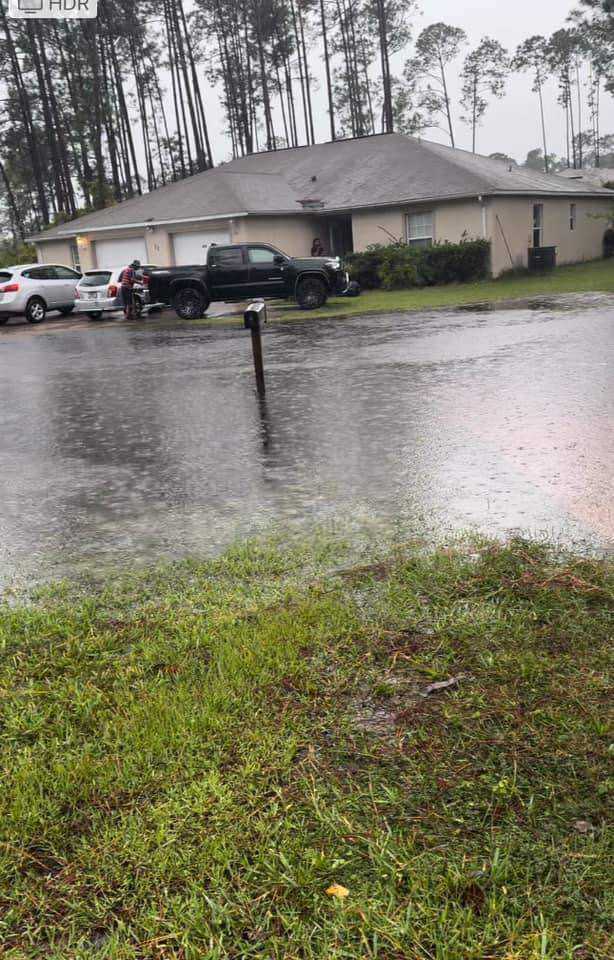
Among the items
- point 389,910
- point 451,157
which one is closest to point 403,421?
point 389,910

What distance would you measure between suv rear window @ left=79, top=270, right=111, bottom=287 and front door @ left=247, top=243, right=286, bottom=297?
17.3ft

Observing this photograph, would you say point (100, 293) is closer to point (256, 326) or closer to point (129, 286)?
point (129, 286)

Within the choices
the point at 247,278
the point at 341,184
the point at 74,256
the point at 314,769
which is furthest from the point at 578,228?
the point at 314,769

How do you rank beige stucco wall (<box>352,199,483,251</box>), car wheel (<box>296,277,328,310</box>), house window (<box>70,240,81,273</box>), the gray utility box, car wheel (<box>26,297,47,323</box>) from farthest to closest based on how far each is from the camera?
1. house window (<box>70,240,81,273</box>)
2. the gray utility box
3. beige stucco wall (<box>352,199,483,251</box>)
4. car wheel (<box>26,297,47,323</box>)
5. car wheel (<box>296,277,328,310</box>)

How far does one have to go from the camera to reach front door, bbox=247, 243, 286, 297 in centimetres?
2312

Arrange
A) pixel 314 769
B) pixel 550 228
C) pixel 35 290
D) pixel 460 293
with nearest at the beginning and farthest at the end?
pixel 314 769
pixel 460 293
pixel 35 290
pixel 550 228

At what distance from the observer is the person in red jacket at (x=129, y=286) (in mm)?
24828

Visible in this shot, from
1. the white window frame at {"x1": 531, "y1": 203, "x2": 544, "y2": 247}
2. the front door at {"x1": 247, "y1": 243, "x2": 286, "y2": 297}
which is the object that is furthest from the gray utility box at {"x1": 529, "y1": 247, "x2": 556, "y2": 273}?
the front door at {"x1": 247, "y1": 243, "x2": 286, "y2": 297}

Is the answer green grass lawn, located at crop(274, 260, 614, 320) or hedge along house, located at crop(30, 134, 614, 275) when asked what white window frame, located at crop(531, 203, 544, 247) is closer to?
hedge along house, located at crop(30, 134, 614, 275)

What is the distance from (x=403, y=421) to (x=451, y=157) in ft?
89.9

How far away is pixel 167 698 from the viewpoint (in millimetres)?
3303

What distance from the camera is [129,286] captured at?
980 inches

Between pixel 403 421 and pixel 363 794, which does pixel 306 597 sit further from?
pixel 403 421

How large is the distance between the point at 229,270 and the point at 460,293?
725 centimetres
